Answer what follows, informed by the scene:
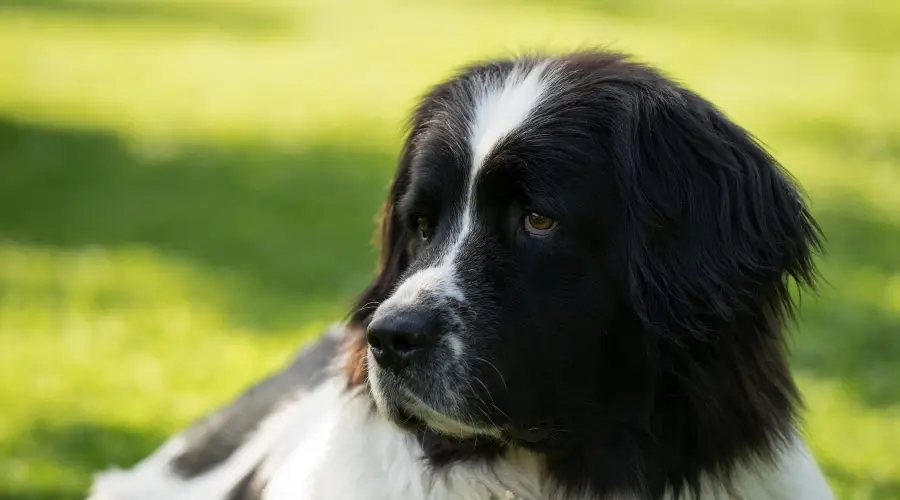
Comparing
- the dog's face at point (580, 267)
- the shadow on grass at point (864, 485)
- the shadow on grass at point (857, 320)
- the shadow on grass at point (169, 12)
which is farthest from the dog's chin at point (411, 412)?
the shadow on grass at point (169, 12)

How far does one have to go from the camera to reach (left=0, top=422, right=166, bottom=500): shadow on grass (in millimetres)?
5879

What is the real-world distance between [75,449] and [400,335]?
12.2 ft

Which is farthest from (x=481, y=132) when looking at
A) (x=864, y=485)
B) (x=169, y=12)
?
(x=169, y=12)

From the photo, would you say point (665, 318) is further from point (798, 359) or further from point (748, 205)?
point (798, 359)

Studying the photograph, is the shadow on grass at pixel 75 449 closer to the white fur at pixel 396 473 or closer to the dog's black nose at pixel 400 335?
the white fur at pixel 396 473

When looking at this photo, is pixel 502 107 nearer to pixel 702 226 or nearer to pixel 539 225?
pixel 539 225

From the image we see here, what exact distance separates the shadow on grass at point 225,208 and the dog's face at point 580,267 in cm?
555

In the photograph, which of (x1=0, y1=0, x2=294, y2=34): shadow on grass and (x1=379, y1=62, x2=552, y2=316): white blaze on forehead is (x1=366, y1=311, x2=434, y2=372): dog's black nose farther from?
(x1=0, y1=0, x2=294, y2=34): shadow on grass

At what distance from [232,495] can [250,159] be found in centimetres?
1038

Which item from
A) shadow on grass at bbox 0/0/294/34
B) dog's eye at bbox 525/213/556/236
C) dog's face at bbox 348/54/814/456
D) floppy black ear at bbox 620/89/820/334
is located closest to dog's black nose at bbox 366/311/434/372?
dog's face at bbox 348/54/814/456

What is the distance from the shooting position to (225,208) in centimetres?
1240

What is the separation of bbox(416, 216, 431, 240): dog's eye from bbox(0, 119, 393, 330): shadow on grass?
518 centimetres

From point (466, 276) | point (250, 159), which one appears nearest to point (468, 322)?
point (466, 276)

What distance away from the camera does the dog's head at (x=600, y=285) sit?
336cm
